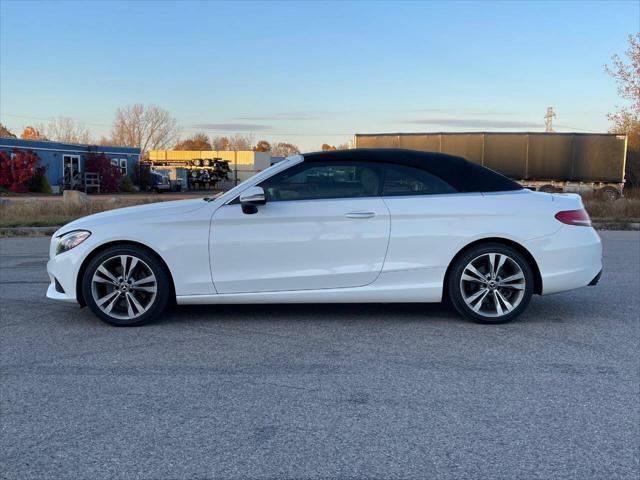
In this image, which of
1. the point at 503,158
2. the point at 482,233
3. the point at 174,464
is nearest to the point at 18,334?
the point at 174,464

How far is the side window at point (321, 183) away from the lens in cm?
570

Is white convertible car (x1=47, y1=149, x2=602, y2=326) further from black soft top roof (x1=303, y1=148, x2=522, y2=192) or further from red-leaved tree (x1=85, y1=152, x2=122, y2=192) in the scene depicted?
red-leaved tree (x1=85, y1=152, x2=122, y2=192)

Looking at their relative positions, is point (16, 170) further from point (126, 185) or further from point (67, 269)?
point (67, 269)

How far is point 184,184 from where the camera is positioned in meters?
50.5

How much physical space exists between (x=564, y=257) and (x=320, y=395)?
9.72 feet

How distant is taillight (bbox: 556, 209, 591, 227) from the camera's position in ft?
18.9

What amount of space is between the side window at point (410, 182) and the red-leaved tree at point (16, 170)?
3439 cm

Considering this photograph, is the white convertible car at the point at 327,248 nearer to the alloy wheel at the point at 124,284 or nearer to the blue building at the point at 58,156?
the alloy wheel at the point at 124,284

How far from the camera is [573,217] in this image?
5789 millimetres

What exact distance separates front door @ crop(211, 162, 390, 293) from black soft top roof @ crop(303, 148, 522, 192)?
19.2 inches

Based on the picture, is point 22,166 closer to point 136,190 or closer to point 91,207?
point 136,190

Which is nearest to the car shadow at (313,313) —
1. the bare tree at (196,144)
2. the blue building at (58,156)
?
the blue building at (58,156)

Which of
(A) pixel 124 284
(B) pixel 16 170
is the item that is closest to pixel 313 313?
(A) pixel 124 284

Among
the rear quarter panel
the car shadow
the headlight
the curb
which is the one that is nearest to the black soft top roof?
the rear quarter panel
